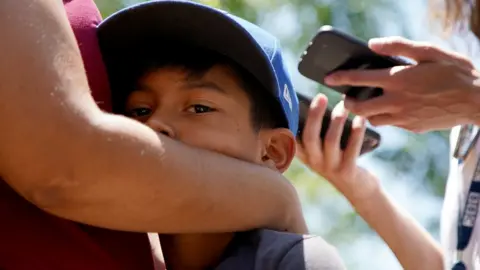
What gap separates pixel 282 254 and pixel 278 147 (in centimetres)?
26

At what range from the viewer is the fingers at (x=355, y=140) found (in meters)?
1.42

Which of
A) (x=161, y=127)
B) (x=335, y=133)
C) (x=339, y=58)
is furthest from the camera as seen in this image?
(x=335, y=133)

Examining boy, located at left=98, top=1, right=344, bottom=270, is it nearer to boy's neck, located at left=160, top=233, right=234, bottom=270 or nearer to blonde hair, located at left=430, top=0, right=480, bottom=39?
boy's neck, located at left=160, top=233, right=234, bottom=270

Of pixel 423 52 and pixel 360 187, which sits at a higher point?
pixel 423 52

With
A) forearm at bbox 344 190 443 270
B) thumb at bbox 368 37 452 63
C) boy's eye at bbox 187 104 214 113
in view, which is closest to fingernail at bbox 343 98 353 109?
thumb at bbox 368 37 452 63

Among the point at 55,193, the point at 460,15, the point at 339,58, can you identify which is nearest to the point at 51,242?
the point at 55,193

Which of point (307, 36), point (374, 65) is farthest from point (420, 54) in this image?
point (307, 36)

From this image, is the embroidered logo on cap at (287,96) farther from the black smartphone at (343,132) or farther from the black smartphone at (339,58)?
the black smartphone at (343,132)

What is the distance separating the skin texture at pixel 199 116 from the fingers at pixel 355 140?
0.41 meters

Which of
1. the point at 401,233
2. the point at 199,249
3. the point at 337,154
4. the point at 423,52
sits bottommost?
the point at 401,233

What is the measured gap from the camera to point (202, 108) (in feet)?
3.26

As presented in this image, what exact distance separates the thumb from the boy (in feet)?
0.99

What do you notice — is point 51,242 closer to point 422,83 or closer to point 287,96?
point 287,96

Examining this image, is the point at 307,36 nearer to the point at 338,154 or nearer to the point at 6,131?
the point at 338,154
